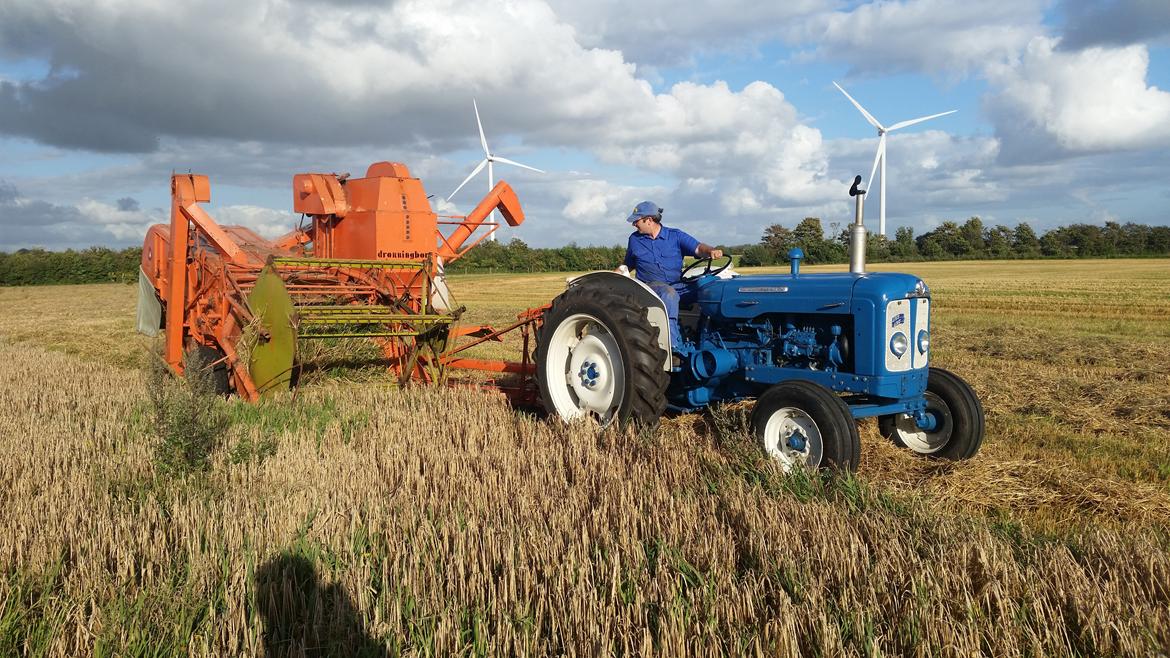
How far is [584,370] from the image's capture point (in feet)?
20.3

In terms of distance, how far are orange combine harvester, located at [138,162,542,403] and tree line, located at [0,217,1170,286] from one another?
1262 inches

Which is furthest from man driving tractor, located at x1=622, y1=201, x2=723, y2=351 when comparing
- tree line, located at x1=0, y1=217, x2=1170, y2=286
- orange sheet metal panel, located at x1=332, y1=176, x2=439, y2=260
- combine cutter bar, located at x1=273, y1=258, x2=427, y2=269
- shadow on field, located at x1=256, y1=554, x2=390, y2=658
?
tree line, located at x1=0, y1=217, x2=1170, y2=286

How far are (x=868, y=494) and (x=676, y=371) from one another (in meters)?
2.09

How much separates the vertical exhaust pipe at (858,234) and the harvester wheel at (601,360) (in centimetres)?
137

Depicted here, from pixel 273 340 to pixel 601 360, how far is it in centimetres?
304

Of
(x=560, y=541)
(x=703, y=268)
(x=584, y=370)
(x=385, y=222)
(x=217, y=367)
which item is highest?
(x=385, y=222)

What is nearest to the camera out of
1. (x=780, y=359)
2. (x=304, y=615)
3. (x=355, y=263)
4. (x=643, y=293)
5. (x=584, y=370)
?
(x=304, y=615)

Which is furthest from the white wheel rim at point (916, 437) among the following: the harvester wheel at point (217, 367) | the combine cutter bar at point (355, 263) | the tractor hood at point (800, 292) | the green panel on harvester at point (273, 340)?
the harvester wheel at point (217, 367)

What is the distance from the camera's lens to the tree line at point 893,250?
1622 inches

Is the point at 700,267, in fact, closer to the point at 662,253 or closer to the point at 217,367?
the point at 662,253

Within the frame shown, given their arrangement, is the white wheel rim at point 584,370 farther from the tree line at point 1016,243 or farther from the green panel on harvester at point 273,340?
the tree line at point 1016,243

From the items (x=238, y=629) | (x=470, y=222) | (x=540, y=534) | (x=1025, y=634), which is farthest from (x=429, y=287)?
(x=1025, y=634)

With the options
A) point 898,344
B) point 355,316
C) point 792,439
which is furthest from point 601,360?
point 355,316

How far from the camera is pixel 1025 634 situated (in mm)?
2662
